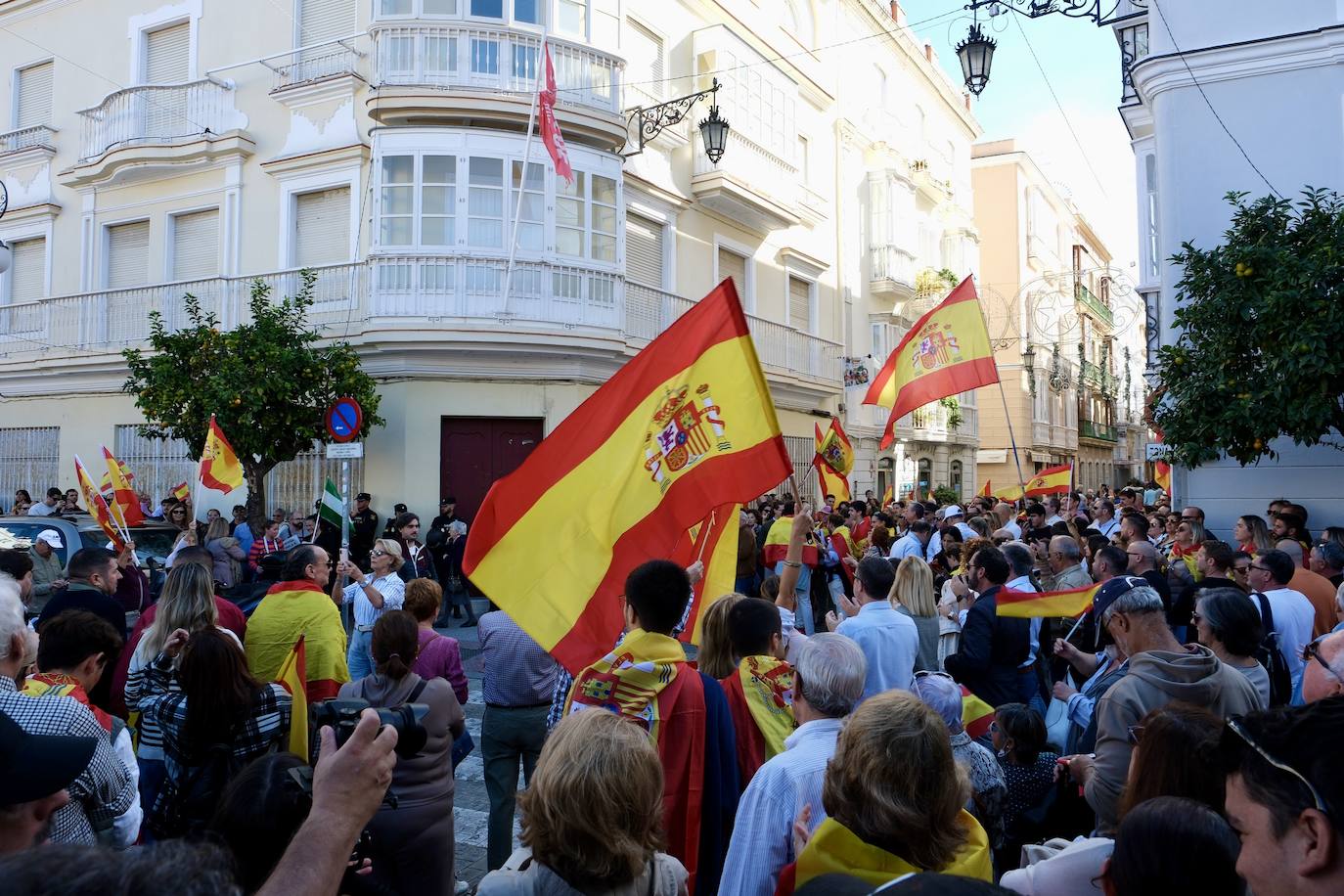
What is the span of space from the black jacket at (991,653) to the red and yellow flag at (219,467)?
866cm

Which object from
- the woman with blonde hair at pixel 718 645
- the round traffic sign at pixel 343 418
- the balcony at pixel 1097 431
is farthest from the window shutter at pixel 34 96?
the balcony at pixel 1097 431

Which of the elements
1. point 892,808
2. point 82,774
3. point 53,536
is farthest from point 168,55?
point 892,808

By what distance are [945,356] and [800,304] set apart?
12.4m

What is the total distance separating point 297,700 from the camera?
3.35 meters

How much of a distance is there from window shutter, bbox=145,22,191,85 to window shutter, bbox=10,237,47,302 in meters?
4.56

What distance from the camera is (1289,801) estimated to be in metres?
1.60

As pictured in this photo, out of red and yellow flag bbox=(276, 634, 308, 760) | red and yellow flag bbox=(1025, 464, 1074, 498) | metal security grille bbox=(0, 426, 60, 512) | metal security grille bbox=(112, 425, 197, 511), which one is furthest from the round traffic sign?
red and yellow flag bbox=(1025, 464, 1074, 498)

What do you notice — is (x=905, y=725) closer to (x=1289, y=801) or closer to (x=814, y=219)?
(x=1289, y=801)

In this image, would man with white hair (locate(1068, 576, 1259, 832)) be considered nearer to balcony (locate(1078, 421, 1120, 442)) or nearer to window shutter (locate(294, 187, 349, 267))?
window shutter (locate(294, 187, 349, 267))

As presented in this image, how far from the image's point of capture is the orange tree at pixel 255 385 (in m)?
14.1

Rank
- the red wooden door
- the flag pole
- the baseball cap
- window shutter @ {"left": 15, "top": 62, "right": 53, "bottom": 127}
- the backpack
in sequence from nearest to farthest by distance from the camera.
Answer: the baseball cap
the backpack
the flag pole
the red wooden door
window shutter @ {"left": 15, "top": 62, "right": 53, "bottom": 127}

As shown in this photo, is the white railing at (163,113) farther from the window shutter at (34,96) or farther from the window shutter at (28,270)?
the window shutter at (28,270)

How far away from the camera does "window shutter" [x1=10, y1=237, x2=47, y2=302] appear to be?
2034 cm

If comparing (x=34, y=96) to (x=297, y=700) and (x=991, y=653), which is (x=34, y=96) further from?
(x=991, y=653)
